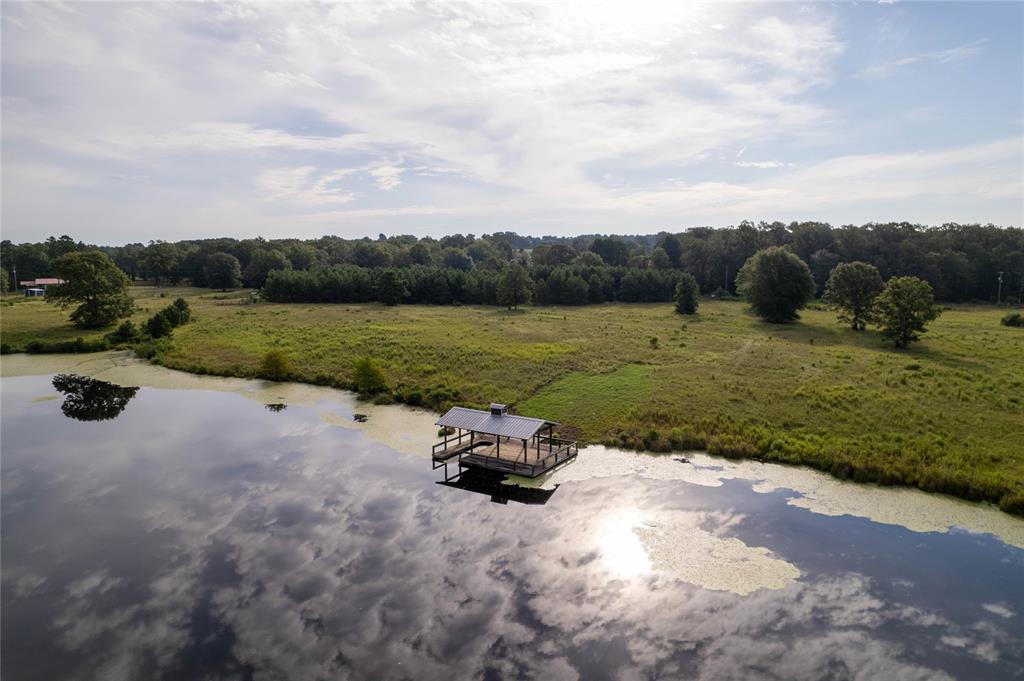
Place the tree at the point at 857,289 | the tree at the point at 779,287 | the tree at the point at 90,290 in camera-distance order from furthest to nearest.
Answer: the tree at the point at 779,287, the tree at the point at 857,289, the tree at the point at 90,290

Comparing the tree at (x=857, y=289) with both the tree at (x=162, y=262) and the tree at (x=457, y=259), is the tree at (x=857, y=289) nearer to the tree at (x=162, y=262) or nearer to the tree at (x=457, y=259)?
A: the tree at (x=457, y=259)

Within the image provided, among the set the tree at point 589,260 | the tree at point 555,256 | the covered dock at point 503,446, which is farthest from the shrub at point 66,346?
the tree at point 555,256

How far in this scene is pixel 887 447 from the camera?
106 ft

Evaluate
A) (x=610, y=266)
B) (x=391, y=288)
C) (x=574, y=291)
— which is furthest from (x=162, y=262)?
(x=610, y=266)

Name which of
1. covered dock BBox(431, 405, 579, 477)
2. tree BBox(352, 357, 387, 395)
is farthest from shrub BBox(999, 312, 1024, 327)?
tree BBox(352, 357, 387, 395)

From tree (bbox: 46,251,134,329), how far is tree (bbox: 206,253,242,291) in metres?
55.1

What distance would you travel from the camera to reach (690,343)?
62.6m

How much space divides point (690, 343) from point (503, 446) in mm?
35263

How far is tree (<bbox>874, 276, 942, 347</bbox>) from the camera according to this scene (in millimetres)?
59062

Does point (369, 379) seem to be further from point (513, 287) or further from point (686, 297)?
point (686, 297)

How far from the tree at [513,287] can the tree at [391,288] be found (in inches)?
710

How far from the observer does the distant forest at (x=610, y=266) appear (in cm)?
10669

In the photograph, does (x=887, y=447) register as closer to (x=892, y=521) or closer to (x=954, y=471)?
(x=954, y=471)

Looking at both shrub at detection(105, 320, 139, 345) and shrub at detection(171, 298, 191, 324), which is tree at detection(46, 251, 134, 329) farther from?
shrub at detection(105, 320, 139, 345)
